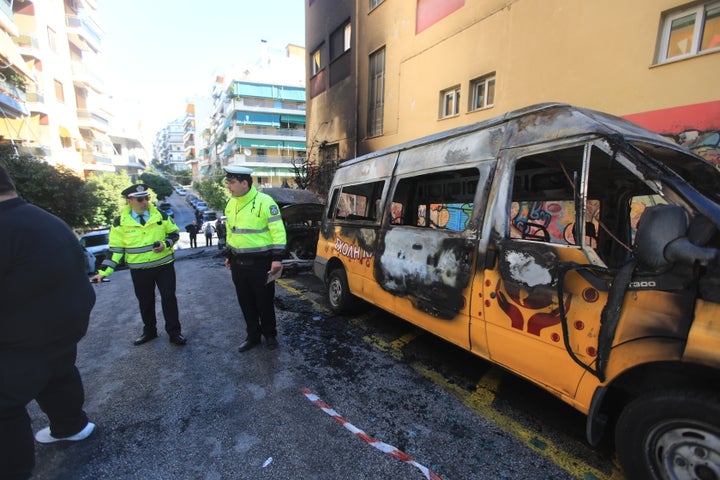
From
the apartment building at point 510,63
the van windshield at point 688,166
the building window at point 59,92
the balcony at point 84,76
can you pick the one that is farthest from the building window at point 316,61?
the balcony at point 84,76

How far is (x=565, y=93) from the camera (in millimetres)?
6117

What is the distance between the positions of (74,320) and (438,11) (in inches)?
404

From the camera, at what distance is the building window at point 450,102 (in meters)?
8.59

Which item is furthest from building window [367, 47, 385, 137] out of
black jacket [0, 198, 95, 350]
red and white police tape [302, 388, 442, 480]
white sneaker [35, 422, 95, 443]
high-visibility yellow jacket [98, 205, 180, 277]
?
white sneaker [35, 422, 95, 443]

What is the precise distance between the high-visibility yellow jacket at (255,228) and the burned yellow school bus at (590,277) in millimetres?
1148

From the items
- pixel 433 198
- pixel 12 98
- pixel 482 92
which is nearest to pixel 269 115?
pixel 12 98

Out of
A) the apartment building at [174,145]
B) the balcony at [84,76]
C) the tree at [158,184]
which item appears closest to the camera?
the balcony at [84,76]

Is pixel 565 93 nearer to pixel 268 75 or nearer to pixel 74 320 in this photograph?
pixel 74 320

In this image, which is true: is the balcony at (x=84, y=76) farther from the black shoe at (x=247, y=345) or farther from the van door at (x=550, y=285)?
the van door at (x=550, y=285)

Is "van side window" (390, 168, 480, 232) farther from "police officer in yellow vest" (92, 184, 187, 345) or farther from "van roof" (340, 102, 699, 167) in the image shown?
"police officer in yellow vest" (92, 184, 187, 345)

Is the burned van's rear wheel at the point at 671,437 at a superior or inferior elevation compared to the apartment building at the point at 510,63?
inferior

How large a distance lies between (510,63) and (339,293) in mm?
6293

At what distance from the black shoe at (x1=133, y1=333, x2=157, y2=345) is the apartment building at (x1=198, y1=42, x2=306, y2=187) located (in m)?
40.3

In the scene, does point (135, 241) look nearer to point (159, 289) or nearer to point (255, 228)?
point (159, 289)
